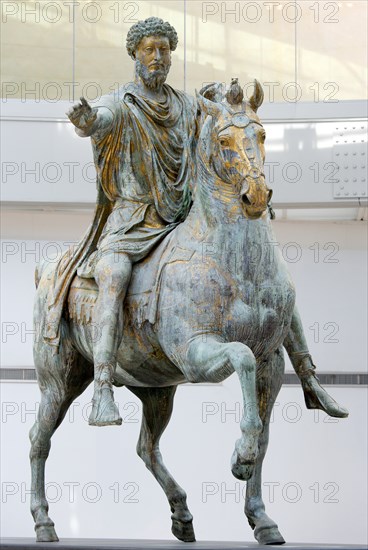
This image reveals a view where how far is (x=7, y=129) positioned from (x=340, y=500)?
431 cm

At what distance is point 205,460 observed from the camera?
12602mm

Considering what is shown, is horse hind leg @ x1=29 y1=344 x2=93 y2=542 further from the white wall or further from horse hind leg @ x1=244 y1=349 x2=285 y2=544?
the white wall

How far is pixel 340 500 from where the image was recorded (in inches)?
494

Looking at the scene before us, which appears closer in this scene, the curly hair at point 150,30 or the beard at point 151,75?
the curly hair at point 150,30

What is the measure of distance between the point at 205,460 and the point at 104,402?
490cm

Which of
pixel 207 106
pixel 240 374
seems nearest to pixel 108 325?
pixel 240 374

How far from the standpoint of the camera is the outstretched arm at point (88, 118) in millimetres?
7922

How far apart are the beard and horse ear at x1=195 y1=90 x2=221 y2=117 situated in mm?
633

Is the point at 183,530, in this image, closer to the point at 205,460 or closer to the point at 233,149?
the point at 233,149

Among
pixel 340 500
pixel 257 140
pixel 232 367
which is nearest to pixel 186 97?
pixel 257 140

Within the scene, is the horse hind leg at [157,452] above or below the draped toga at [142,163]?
below

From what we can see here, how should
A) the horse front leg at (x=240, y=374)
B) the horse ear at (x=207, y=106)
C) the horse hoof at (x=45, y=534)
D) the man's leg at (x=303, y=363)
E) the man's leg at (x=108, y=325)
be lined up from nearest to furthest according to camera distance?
the horse front leg at (x=240, y=374), the horse ear at (x=207, y=106), the man's leg at (x=108, y=325), the man's leg at (x=303, y=363), the horse hoof at (x=45, y=534)

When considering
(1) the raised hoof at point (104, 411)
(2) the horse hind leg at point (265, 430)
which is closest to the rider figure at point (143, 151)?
(1) the raised hoof at point (104, 411)

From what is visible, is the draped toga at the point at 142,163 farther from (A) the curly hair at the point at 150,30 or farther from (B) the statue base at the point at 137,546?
(B) the statue base at the point at 137,546
